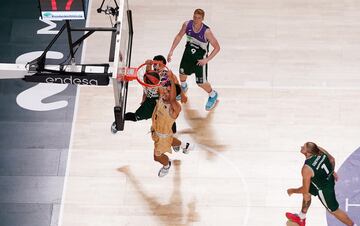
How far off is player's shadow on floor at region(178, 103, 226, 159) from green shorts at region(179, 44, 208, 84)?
565 mm

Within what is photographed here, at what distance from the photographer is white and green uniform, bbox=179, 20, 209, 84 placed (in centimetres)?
978

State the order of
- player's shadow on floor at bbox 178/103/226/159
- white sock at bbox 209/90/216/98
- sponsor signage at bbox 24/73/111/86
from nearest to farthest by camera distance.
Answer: sponsor signage at bbox 24/73/111/86 → player's shadow on floor at bbox 178/103/226/159 → white sock at bbox 209/90/216/98

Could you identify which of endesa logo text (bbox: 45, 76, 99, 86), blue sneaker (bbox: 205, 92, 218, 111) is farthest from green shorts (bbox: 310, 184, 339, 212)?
endesa logo text (bbox: 45, 76, 99, 86)

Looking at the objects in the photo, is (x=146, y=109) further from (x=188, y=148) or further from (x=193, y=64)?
(x=193, y=64)

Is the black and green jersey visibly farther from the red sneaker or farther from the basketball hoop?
the basketball hoop

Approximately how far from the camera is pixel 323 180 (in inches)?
335

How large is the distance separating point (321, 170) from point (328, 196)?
457 mm

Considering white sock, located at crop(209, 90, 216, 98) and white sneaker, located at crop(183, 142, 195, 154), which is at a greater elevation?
white sock, located at crop(209, 90, 216, 98)

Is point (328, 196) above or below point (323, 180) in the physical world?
below

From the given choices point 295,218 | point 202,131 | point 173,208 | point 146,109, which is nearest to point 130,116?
point 146,109

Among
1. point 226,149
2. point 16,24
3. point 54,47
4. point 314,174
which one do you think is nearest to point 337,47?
point 226,149

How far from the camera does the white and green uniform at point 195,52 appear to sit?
32.1 feet

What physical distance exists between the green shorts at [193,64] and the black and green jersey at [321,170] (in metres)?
2.53

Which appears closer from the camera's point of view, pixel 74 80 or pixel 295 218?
pixel 74 80
